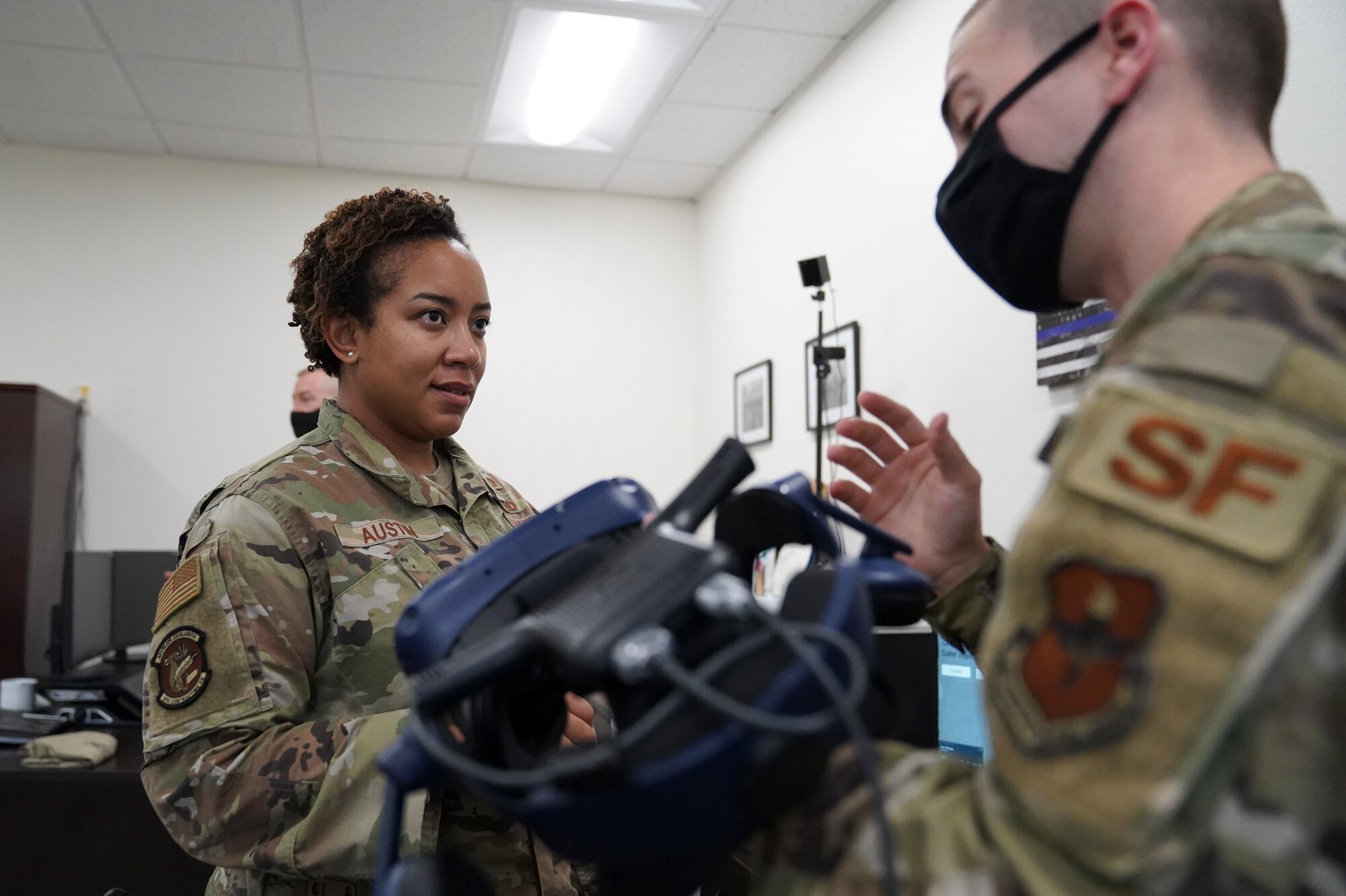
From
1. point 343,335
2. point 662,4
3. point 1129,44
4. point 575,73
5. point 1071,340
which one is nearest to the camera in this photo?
point 1129,44

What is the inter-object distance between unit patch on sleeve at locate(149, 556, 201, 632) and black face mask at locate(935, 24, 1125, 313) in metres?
0.91

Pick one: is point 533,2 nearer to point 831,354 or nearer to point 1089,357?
point 831,354

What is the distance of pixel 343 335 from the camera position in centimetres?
144

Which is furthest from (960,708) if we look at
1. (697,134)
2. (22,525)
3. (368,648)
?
(22,525)

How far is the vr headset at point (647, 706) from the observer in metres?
0.46

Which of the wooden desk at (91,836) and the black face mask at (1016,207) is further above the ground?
the black face mask at (1016,207)

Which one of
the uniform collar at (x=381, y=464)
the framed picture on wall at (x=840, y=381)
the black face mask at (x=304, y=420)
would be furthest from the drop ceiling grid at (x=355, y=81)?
the uniform collar at (x=381, y=464)

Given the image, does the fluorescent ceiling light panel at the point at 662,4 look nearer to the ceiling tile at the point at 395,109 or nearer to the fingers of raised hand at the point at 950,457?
the ceiling tile at the point at 395,109

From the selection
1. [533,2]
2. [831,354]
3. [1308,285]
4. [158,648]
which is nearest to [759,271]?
[831,354]

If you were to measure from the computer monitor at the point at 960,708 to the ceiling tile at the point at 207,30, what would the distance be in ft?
9.16

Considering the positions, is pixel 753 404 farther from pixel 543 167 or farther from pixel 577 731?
pixel 577 731

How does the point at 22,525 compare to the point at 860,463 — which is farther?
the point at 22,525

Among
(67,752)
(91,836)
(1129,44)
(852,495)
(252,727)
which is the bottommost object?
Result: (91,836)

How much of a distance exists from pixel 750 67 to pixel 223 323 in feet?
8.47
